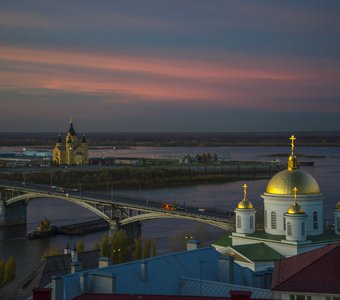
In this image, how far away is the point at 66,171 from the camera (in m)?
87.1

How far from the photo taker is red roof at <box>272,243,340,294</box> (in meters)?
12.0

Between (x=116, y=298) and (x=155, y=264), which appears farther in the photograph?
(x=155, y=264)

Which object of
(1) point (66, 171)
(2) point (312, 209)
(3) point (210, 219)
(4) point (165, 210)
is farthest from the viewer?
(1) point (66, 171)

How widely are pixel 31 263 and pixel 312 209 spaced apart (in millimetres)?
14496

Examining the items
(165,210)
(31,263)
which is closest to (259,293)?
(31,263)

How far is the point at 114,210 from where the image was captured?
42812mm

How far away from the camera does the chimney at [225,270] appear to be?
714 inches

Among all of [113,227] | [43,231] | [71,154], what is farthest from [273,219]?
[71,154]

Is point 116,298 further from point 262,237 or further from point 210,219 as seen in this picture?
point 210,219

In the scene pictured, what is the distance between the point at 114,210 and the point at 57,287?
28.2 meters

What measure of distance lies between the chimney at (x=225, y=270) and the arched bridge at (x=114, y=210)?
14.9 meters

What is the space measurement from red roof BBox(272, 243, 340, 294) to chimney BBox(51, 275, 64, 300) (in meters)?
3.96

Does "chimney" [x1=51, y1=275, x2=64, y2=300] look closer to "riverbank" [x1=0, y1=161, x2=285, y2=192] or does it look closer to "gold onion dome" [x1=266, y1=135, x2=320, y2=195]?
"gold onion dome" [x1=266, y1=135, x2=320, y2=195]

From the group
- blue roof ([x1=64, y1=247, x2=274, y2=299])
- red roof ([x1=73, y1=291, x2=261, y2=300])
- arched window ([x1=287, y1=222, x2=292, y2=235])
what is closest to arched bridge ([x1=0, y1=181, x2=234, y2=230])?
arched window ([x1=287, y1=222, x2=292, y2=235])
